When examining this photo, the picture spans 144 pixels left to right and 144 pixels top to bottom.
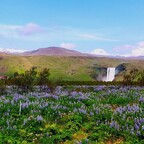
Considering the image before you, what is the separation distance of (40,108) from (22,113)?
78 centimetres

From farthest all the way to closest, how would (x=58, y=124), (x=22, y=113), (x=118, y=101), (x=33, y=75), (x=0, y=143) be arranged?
(x=33, y=75) → (x=118, y=101) → (x=22, y=113) → (x=58, y=124) → (x=0, y=143)

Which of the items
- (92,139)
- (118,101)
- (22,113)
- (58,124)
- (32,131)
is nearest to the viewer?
(92,139)

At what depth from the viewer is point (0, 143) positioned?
9.05m

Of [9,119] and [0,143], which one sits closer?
[0,143]

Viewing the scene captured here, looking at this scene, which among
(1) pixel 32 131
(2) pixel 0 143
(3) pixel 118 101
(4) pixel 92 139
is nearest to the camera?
(2) pixel 0 143

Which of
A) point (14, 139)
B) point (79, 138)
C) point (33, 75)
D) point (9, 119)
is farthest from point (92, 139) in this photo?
point (33, 75)

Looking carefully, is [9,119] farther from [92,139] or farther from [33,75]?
[33,75]

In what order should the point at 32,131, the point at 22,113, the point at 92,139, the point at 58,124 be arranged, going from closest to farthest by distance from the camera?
the point at 92,139 → the point at 32,131 → the point at 58,124 → the point at 22,113

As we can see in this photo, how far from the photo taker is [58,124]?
11.4 meters

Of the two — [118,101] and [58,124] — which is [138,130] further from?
[118,101]

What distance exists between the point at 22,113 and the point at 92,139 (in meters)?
4.05

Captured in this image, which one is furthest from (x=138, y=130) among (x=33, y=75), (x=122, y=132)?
(x=33, y=75)

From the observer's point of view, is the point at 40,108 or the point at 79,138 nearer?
the point at 79,138

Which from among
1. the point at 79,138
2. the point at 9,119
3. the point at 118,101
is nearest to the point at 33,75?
the point at 118,101
